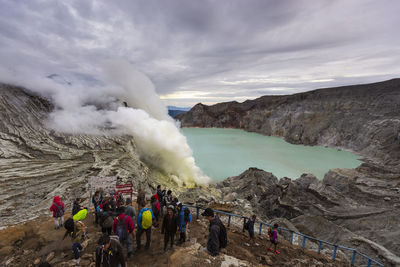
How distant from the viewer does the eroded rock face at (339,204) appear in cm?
952

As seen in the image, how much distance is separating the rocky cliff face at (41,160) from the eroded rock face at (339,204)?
1073cm

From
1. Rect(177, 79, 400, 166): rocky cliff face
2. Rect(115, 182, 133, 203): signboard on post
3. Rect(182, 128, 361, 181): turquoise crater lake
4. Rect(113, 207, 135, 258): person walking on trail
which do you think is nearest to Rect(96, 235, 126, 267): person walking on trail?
Rect(113, 207, 135, 258): person walking on trail

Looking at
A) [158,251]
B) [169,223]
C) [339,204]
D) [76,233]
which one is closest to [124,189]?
[76,233]

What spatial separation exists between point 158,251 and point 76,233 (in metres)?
2.58

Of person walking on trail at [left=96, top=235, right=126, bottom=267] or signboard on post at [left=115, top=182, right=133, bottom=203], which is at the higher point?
person walking on trail at [left=96, top=235, right=126, bottom=267]

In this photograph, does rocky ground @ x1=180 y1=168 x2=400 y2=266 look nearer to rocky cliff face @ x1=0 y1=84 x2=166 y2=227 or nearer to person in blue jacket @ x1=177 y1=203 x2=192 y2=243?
person in blue jacket @ x1=177 y1=203 x2=192 y2=243

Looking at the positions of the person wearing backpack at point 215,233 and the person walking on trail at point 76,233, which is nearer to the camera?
the person wearing backpack at point 215,233

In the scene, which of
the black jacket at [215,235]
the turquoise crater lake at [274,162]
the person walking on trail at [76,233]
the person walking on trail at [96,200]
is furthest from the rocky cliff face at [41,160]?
the turquoise crater lake at [274,162]

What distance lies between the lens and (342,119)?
5069 cm

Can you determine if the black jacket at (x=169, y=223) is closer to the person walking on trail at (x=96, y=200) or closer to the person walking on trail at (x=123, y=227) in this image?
the person walking on trail at (x=123, y=227)

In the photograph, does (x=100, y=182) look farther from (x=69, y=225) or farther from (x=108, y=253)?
(x=108, y=253)

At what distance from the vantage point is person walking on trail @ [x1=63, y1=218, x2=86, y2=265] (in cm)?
502

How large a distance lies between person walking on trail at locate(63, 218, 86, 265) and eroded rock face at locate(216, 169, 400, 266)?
9.43 metres

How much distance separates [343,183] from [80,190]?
22.4m
